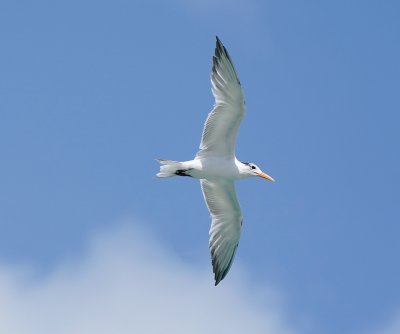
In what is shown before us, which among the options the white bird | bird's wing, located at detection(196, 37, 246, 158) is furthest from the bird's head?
bird's wing, located at detection(196, 37, 246, 158)

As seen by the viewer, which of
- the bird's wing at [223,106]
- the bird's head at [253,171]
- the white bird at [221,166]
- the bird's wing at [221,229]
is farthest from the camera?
the bird's wing at [221,229]

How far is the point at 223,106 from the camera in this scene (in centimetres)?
1931

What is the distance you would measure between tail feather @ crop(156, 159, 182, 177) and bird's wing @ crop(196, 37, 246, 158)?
2.31 ft

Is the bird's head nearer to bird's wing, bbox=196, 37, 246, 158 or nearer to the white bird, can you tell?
the white bird

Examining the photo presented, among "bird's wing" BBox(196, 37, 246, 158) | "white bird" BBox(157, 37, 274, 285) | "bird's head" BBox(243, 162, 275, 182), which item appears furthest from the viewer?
"bird's head" BBox(243, 162, 275, 182)

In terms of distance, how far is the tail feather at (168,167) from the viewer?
19.7m

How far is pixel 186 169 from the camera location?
20.0 meters

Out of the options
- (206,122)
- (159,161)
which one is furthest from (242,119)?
(159,161)

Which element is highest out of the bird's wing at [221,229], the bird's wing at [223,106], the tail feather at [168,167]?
the bird's wing at [223,106]

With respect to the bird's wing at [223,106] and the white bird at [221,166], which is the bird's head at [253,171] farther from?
the bird's wing at [223,106]

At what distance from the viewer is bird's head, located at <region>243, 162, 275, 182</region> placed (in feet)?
67.8

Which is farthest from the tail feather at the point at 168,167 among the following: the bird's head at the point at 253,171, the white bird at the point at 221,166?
the bird's head at the point at 253,171

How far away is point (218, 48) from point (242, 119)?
1.58m

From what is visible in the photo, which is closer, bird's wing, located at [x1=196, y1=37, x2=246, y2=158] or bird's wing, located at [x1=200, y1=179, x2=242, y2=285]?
bird's wing, located at [x1=196, y1=37, x2=246, y2=158]
